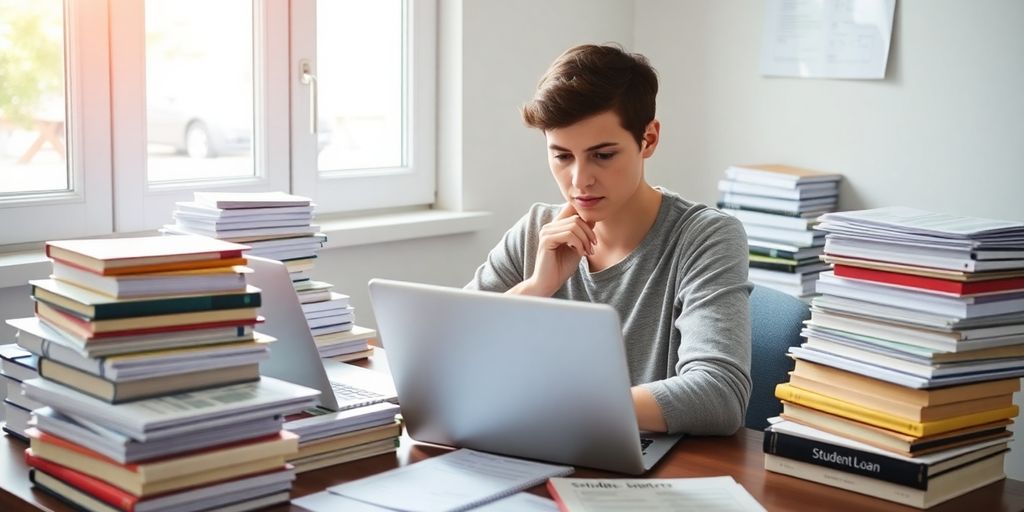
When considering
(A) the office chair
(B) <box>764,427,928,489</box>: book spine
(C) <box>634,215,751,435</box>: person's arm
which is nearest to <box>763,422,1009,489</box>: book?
(B) <box>764,427,928,489</box>: book spine

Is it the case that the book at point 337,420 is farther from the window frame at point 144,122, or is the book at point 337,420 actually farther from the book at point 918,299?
the window frame at point 144,122

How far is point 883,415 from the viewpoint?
1369 mm

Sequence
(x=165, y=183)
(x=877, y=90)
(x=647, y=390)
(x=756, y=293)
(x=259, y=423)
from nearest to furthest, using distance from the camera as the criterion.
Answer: (x=259, y=423)
(x=647, y=390)
(x=756, y=293)
(x=165, y=183)
(x=877, y=90)

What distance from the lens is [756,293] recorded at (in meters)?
2.05

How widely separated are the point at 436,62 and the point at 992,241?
2044 millimetres

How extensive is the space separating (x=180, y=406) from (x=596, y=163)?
35.7 inches

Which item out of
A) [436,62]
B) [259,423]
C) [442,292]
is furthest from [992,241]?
[436,62]

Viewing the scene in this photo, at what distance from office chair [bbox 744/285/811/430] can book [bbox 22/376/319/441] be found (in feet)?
2.96

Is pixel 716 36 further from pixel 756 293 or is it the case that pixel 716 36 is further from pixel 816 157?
pixel 756 293

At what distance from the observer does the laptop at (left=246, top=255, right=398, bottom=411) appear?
4.91 ft

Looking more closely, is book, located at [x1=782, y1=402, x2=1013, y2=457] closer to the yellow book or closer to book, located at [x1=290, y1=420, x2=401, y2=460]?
the yellow book

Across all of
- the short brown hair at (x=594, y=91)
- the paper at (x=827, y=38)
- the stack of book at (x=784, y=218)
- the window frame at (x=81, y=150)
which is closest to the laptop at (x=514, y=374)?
Result: the short brown hair at (x=594, y=91)

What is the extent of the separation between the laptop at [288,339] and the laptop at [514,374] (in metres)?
0.09

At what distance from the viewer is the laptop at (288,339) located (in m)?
1.50
